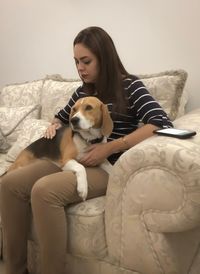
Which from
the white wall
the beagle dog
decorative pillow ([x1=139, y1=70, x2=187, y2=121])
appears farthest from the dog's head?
the white wall

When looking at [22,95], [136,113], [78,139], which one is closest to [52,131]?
[78,139]

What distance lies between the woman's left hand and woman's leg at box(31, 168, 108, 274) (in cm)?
17

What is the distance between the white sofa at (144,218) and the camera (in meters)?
1.23

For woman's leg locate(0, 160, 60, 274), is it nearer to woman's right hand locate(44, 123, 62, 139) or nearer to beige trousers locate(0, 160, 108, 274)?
beige trousers locate(0, 160, 108, 274)

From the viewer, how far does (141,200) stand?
131 cm

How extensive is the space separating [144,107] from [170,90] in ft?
1.39

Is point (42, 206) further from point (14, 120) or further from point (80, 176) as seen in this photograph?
point (14, 120)

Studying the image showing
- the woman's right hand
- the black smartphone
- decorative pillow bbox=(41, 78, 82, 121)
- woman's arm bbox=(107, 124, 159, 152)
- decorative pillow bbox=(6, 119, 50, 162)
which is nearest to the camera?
the black smartphone

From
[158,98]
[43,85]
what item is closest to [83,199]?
[158,98]

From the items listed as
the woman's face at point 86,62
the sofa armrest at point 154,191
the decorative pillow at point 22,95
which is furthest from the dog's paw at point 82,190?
the decorative pillow at point 22,95

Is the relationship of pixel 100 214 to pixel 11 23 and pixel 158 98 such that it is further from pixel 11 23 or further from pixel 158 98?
pixel 11 23

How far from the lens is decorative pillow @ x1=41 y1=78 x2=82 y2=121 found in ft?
7.75

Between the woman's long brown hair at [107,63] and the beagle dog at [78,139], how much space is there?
0.12m

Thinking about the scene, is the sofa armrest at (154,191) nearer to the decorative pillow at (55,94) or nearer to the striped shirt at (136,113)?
the striped shirt at (136,113)
